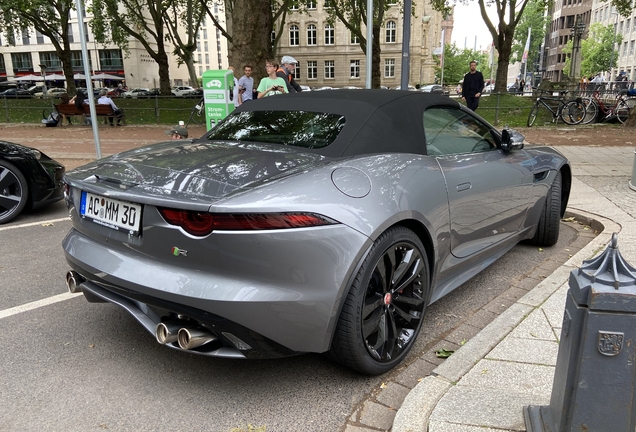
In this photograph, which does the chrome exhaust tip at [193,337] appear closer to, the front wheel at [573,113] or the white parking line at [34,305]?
the white parking line at [34,305]

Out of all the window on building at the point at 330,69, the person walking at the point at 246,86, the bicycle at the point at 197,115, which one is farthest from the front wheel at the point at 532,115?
the window on building at the point at 330,69

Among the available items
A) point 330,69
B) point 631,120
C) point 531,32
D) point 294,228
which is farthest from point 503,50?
point 531,32

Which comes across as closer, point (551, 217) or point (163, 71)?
point (551, 217)

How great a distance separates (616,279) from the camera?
1634mm

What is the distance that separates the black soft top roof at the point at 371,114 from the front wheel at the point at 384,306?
0.57m

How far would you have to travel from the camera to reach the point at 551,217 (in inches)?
181

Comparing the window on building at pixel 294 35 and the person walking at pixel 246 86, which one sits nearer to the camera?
the person walking at pixel 246 86

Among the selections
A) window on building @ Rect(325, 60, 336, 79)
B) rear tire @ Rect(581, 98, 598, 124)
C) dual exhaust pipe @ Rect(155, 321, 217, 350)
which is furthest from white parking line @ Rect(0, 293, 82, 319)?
window on building @ Rect(325, 60, 336, 79)

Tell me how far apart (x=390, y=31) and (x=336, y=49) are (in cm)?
694

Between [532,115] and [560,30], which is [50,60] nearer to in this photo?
[532,115]

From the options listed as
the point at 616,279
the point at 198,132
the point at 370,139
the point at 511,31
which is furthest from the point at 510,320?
the point at 511,31

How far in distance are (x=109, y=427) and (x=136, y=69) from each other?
238ft

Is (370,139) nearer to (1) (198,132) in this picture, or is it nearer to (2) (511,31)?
(1) (198,132)

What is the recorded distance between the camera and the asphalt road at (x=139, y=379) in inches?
94.3
